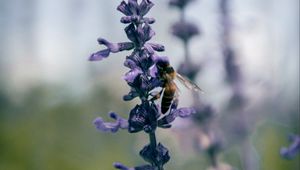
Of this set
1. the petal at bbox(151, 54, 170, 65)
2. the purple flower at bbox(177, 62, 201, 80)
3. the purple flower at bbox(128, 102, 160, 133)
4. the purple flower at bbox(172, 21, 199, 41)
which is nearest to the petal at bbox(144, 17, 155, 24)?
the petal at bbox(151, 54, 170, 65)

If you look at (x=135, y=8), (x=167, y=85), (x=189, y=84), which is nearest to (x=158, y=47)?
(x=135, y=8)

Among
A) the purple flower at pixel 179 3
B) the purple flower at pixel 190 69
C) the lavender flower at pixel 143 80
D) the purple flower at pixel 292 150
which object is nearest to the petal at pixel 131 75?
the lavender flower at pixel 143 80

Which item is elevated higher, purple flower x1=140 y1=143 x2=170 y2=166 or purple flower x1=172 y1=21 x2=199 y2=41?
purple flower x1=140 y1=143 x2=170 y2=166

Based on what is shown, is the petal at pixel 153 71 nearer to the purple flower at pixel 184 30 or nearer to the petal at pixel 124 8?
the petal at pixel 124 8

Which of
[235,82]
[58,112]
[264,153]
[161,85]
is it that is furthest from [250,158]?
[58,112]

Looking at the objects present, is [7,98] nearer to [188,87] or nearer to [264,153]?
[264,153]

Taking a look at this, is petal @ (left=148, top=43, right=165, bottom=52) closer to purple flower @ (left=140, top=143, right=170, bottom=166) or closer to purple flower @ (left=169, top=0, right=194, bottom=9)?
purple flower @ (left=140, top=143, right=170, bottom=166)
